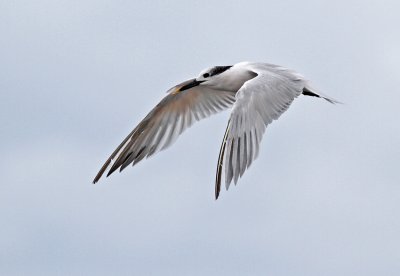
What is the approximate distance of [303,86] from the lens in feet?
50.8

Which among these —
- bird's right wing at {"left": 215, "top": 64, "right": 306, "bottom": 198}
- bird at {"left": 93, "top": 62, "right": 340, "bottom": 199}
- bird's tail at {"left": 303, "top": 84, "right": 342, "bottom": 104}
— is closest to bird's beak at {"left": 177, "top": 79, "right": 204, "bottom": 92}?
bird at {"left": 93, "top": 62, "right": 340, "bottom": 199}

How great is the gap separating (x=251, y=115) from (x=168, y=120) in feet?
12.0

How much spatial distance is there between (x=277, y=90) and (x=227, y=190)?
2.39 metres

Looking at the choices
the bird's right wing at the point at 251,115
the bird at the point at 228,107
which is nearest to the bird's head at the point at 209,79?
the bird at the point at 228,107

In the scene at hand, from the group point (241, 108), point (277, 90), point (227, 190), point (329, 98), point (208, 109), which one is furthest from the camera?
point (208, 109)

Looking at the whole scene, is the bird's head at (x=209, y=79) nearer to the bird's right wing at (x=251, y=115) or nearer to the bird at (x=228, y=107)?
the bird at (x=228, y=107)

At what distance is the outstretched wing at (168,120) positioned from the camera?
16.9 m

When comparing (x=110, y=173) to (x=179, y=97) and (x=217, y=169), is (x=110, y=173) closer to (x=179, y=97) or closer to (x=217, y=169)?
(x=179, y=97)

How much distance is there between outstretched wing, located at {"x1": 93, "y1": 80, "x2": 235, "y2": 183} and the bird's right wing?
6.83 ft

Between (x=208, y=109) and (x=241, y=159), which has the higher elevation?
(x=208, y=109)

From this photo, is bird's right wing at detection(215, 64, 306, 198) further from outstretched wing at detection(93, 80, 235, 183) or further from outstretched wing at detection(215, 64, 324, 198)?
outstretched wing at detection(93, 80, 235, 183)

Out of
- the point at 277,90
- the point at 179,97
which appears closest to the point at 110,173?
the point at 179,97

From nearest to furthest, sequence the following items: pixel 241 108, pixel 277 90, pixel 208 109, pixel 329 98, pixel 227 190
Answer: pixel 227 190 < pixel 241 108 < pixel 277 90 < pixel 329 98 < pixel 208 109

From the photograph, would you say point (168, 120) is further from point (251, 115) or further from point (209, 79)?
point (251, 115)
